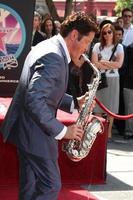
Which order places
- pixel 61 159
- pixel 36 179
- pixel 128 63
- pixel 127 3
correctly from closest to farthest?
1. pixel 36 179
2. pixel 61 159
3. pixel 128 63
4. pixel 127 3

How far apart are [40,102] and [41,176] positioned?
1.99ft

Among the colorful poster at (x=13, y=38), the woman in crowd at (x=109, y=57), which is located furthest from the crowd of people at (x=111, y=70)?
the colorful poster at (x=13, y=38)

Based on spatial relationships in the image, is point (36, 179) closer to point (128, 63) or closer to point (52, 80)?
point (52, 80)

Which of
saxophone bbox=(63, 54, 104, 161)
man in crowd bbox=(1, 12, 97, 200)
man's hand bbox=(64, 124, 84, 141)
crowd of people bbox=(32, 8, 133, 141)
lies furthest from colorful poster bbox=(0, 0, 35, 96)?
man's hand bbox=(64, 124, 84, 141)

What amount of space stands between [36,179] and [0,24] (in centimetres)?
272

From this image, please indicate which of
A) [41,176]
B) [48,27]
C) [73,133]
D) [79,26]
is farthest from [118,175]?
[48,27]

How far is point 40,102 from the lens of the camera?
3.35 meters

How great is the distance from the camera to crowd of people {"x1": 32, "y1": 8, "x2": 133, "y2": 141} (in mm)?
7681

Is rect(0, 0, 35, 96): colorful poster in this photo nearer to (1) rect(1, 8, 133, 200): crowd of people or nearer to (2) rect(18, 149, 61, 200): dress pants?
(1) rect(1, 8, 133, 200): crowd of people

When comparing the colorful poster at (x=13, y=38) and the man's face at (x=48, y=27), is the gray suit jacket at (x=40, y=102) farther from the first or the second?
the man's face at (x=48, y=27)

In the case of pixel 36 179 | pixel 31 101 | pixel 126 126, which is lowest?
pixel 126 126

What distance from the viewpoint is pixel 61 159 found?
225 inches

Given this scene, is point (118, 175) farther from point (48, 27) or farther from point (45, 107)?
point (48, 27)

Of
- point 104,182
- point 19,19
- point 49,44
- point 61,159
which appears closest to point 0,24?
point 19,19
